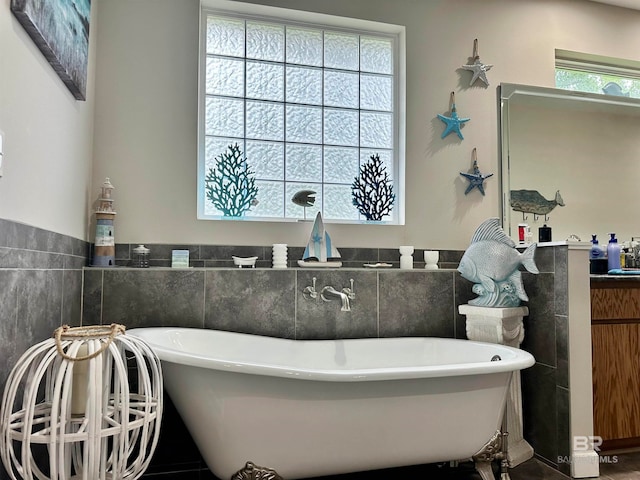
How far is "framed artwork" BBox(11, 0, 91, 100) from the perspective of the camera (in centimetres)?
136

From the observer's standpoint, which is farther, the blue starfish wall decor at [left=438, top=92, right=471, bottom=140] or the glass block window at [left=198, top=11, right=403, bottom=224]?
the blue starfish wall decor at [left=438, top=92, right=471, bottom=140]

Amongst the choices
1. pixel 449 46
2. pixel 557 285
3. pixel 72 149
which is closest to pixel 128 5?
pixel 72 149

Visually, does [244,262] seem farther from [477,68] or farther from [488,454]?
[477,68]

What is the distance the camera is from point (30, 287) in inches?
57.2

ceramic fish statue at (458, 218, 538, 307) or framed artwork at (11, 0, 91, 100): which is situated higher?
framed artwork at (11, 0, 91, 100)

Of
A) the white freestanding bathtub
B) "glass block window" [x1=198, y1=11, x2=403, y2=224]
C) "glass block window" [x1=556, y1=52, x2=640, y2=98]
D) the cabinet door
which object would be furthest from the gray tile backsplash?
"glass block window" [x1=556, y1=52, x2=640, y2=98]

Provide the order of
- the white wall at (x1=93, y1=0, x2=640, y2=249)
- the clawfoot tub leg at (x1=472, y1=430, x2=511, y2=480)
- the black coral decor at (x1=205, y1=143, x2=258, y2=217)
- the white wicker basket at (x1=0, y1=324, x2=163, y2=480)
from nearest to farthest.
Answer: the white wicker basket at (x1=0, y1=324, x2=163, y2=480) → the clawfoot tub leg at (x1=472, y1=430, x2=511, y2=480) → the white wall at (x1=93, y1=0, x2=640, y2=249) → the black coral decor at (x1=205, y1=143, x2=258, y2=217)

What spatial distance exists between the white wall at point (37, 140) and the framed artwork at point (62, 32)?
1.0 inches

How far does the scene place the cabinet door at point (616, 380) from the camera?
2.51m

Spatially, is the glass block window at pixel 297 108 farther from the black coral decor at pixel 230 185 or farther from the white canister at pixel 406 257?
the white canister at pixel 406 257

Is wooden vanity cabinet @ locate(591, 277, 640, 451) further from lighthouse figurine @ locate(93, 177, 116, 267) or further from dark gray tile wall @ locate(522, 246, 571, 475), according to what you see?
lighthouse figurine @ locate(93, 177, 116, 267)

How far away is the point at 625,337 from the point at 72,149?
117 inches

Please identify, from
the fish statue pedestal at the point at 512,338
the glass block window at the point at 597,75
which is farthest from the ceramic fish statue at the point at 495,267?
the glass block window at the point at 597,75

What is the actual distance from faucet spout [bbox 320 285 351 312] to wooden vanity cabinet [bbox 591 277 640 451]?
1314 millimetres
